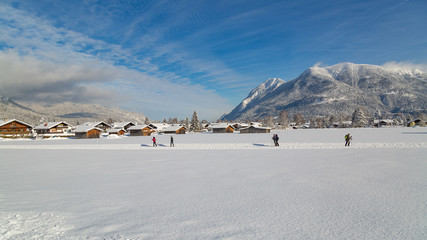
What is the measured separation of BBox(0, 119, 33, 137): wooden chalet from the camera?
6022 centimetres

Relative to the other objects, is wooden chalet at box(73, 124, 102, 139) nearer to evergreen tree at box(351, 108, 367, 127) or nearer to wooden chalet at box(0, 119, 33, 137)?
wooden chalet at box(0, 119, 33, 137)

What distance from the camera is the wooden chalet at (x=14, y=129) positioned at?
6022cm

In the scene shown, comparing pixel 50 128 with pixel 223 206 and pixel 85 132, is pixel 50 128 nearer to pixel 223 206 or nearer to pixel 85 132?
pixel 85 132

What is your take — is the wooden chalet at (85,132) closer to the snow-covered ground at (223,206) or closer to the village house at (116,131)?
the village house at (116,131)

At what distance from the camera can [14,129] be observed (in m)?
61.9

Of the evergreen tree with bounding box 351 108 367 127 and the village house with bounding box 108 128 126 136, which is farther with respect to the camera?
the evergreen tree with bounding box 351 108 367 127

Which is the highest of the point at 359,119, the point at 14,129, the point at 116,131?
the point at 14,129

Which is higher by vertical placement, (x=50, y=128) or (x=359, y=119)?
(x=50, y=128)

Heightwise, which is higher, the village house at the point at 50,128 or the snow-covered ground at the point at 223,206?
A: the village house at the point at 50,128

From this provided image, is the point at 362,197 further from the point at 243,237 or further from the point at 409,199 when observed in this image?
the point at 243,237

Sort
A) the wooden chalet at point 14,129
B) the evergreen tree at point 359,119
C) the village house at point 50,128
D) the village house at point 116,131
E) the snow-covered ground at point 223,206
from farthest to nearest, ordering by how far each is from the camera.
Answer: the evergreen tree at point 359,119, the village house at point 116,131, the village house at point 50,128, the wooden chalet at point 14,129, the snow-covered ground at point 223,206

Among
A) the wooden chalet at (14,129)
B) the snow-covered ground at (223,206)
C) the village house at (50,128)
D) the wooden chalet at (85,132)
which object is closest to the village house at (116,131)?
the wooden chalet at (85,132)

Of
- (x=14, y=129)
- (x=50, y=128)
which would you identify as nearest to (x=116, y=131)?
(x=50, y=128)

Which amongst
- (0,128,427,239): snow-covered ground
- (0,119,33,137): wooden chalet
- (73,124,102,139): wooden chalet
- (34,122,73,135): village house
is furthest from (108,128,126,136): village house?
(0,128,427,239): snow-covered ground
